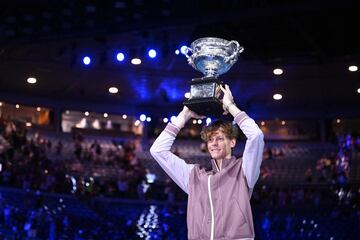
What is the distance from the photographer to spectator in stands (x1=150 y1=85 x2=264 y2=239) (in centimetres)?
320

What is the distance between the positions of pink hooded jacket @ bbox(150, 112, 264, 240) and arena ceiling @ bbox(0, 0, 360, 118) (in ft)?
25.4

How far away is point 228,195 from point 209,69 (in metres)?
0.88

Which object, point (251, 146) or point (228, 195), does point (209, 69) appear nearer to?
point (251, 146)

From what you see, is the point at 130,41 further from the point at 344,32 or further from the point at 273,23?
the point at 344,32

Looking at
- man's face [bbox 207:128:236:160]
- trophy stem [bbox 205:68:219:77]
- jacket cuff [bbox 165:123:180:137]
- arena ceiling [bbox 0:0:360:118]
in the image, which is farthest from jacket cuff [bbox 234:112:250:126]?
arena ceiling [bbox 0:0:360:118]

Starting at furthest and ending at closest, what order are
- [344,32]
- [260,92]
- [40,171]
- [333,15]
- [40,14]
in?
1. [260,92]
2. [40,171]
3. [344,32]
4. [333,15]
5. [40,14]

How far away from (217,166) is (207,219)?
31 centimetres

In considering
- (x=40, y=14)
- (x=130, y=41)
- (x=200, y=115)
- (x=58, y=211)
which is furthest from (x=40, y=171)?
(x=200, y=115)

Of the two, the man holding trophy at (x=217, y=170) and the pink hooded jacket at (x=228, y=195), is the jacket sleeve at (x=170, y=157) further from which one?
the pink hooded jacket at (x=228, y=195)

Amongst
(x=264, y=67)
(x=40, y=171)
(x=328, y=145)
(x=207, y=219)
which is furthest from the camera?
(x=328, y=145)

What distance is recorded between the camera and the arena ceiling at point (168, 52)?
36.4ft

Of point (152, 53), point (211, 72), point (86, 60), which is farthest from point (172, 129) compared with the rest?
point (86, 60)

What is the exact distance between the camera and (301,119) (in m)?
23.0

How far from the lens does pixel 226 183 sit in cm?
330
